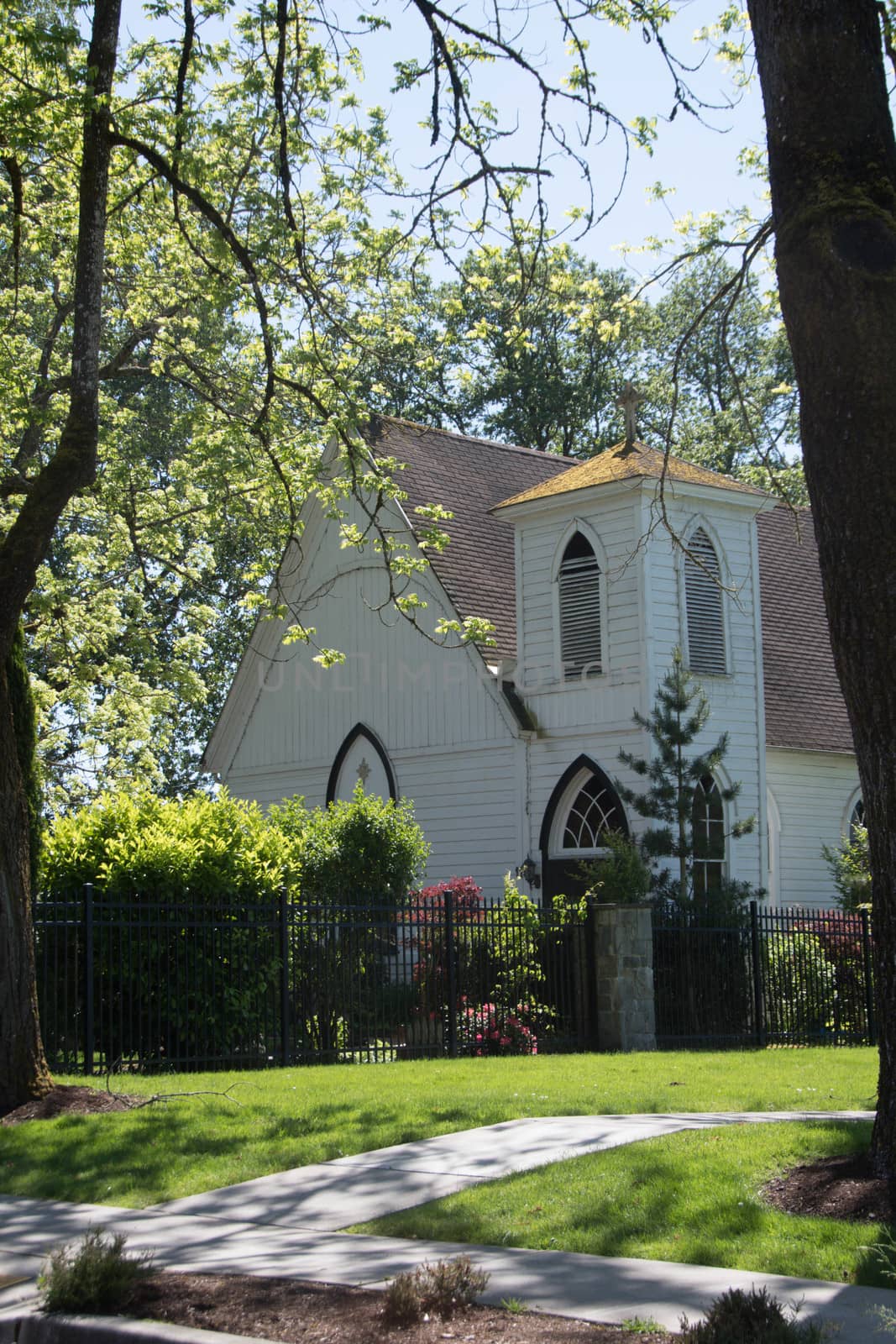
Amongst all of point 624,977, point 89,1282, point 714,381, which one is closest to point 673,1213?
point 89,1282

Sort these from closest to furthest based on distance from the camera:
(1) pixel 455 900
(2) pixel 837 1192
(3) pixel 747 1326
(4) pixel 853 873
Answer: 1. (3) pixel 747 1326
2. (2) pixel 837 1192
3. (1) pixel 455 900
4. (4) pixel 853 873

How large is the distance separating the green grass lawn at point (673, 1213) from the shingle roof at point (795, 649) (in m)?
16.2

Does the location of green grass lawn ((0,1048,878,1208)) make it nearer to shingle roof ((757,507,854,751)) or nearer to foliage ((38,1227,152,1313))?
foliage ((38,1227,152,1313))

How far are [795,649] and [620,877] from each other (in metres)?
10.5

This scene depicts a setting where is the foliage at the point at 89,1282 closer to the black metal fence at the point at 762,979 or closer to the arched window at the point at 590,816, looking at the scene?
the black metal fence at the point at 762,979

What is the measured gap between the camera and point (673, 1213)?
7.48m

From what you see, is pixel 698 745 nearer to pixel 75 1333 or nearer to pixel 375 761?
pixel 375 761

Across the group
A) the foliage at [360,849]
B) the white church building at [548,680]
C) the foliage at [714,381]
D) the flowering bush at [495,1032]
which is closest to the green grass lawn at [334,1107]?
the flowering bush at [495,1032]

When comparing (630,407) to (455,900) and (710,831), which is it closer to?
(710,831)

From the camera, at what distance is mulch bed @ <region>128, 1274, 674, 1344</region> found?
18.6 feet

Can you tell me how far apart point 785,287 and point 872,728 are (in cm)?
250

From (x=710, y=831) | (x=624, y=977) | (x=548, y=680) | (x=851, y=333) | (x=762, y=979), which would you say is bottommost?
(x=762, y=979)

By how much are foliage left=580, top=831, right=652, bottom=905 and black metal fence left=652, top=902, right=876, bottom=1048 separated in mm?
667

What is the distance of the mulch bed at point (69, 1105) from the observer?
11.0m
